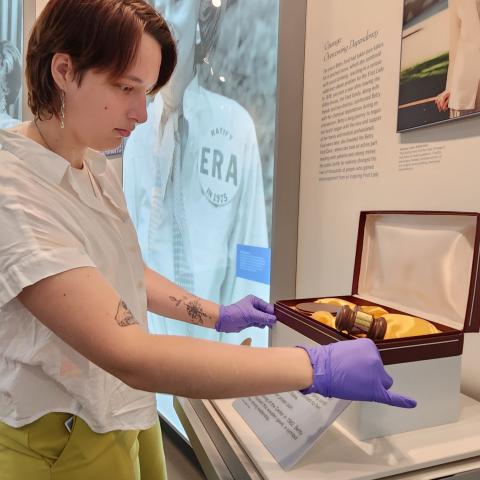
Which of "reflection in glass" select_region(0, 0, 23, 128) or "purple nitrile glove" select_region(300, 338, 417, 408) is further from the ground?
"reflection in glass" select_region(0, 0, 23, 128)

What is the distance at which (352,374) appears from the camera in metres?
0.68

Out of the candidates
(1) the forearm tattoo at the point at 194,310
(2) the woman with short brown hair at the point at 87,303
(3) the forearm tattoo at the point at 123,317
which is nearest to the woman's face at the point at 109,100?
(2) the woman with short brown hair at the point at 87,303

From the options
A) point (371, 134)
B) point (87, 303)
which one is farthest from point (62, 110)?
point (371, 134)

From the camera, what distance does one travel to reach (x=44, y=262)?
2.21 feet

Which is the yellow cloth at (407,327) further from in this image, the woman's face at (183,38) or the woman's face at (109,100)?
the woman's face at (183,38)

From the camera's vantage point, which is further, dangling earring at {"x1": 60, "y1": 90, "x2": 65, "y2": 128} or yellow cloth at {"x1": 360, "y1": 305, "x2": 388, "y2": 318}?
yellow cloth at {"x1": 360, "y1": 305, "x2": 388, "y2": 318}

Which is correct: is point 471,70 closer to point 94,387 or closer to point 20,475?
point 94,387

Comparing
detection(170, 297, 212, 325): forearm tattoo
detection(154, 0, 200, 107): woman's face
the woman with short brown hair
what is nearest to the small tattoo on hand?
detection(170, 297, 212, 325): forearm tattoo

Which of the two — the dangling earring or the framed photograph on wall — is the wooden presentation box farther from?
the dangling earring

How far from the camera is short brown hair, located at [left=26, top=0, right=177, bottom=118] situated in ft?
2.55

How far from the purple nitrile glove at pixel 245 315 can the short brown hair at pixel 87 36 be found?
0.60 meters

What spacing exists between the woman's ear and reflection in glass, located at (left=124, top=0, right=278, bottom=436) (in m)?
1.00

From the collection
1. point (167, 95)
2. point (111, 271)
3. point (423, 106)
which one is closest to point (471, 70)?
point (423, 106)

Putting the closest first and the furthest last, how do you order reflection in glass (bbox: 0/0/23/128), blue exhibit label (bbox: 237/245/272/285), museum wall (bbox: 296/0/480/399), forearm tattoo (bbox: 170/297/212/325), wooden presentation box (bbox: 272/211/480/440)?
wooden presentation box (bbox: 272/211/480/440)
museum wall (bbox: 296/0/480/399)
forearm tattoo (bbox: 170/297/212/325)
blue exhibit label (bbox: 237/245/272/285)
reflection in glass (bbox: 0/0/23/128)
